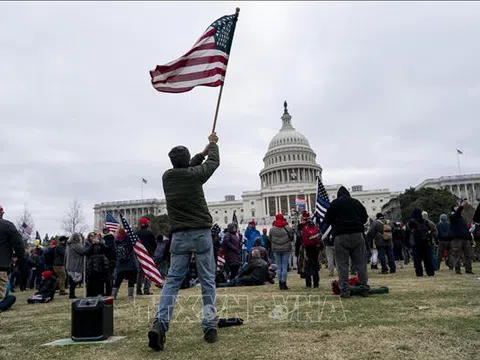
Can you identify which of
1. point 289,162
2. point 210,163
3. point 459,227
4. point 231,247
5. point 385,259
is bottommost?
point 385,259

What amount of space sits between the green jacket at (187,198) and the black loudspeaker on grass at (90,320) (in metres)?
1.31

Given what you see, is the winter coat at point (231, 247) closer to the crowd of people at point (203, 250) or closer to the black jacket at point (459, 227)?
the crowd of people at point (203, 250)

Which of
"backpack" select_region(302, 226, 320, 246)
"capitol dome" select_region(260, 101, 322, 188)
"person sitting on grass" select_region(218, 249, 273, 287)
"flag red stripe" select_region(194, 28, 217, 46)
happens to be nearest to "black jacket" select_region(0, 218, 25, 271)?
"flag red stripe" select_region(194, 28, 217, 46)

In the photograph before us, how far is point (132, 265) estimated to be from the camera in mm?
10977

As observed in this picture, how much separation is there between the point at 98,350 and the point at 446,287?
7574 mm

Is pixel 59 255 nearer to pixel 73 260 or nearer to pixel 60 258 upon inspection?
pixel 60 258

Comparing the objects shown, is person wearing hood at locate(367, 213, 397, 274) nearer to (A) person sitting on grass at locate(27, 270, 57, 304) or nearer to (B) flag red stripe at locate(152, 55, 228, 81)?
(B) flag red stripe at locate(152, 55, 228, 81)

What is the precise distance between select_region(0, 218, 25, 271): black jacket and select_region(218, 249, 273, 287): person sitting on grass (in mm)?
7231

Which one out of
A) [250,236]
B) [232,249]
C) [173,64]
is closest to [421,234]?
[232,249]

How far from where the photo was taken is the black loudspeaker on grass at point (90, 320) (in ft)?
16.9

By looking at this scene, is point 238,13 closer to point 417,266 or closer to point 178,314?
point 178,314

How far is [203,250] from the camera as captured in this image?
16.7ft

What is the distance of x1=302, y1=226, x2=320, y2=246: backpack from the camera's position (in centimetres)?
1074

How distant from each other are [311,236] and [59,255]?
8583mm
